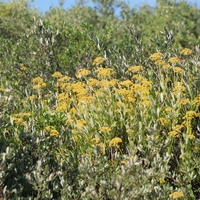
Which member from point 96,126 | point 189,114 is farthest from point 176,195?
point 96,126

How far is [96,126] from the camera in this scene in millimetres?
9047

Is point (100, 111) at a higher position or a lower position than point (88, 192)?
higher

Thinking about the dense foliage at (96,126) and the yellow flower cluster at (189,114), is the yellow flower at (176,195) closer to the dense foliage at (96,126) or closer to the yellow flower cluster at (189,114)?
the dense foliage at (96,126)

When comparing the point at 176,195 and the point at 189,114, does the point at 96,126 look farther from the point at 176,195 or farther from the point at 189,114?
the point at 176,195

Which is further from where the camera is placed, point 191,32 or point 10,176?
point 191,32

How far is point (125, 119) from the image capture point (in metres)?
9.52


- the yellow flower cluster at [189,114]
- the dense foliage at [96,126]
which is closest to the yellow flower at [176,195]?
the dense foliage at [96,126]

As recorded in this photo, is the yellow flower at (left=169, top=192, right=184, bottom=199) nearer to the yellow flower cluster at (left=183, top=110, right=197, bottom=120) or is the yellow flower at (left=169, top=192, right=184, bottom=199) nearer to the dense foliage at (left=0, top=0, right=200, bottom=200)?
the dense foliage at (left=0, top=0, right=200, bottom=200)

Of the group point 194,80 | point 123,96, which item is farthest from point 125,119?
point 194,80

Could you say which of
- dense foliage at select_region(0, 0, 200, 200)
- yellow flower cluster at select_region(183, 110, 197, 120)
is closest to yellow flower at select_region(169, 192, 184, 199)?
dense foliage at select_region(0, 0, 200, 200)

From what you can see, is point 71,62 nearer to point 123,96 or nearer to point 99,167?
point 123,96

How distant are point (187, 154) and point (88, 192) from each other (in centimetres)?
276

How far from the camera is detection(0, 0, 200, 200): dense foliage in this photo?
6090mm

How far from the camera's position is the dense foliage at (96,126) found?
6.09 m
